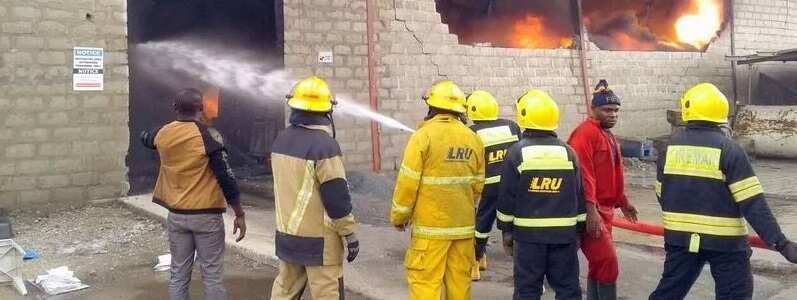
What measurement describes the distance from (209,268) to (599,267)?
2544mm

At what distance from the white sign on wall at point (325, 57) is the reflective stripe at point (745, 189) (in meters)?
7.40

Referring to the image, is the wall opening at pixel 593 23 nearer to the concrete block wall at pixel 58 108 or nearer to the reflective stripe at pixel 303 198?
the concrete block wall at pixel 58 108

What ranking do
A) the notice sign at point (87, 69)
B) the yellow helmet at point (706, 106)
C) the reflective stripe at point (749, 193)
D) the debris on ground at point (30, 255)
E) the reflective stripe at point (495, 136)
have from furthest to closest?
the notice sign at point (87, 69), the debris on ground at point (30, 255), the reflective stripe at point (495, 136), the yellow helmet at point (706, 106), the reflective stripe at point (749, 193)

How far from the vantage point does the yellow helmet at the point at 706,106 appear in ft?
12.9

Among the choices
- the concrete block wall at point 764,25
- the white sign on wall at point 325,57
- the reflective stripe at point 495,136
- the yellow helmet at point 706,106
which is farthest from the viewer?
the concrete block wall at point 764,25

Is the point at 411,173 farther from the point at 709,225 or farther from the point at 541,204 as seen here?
the point at 709,225

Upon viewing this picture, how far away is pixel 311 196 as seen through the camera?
3.87 meters

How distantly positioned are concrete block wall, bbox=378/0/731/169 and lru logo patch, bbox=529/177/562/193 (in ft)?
23.2

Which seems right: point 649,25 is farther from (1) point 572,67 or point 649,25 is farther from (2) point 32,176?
(2) point 32,176

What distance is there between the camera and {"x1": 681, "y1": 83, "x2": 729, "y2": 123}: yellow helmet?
3922 millimetres

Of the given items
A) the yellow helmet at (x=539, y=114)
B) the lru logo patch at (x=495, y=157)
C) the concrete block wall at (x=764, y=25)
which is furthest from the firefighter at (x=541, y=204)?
the concrete block wall at (x=764, y=25)

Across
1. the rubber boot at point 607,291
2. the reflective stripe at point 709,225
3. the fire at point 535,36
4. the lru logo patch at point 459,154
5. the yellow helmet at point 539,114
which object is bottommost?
the rubber boot at point 607,291

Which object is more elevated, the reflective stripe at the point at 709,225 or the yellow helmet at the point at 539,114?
Answer: the yellow helmet at the point at 539,114

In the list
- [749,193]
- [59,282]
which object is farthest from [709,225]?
[59,282]
